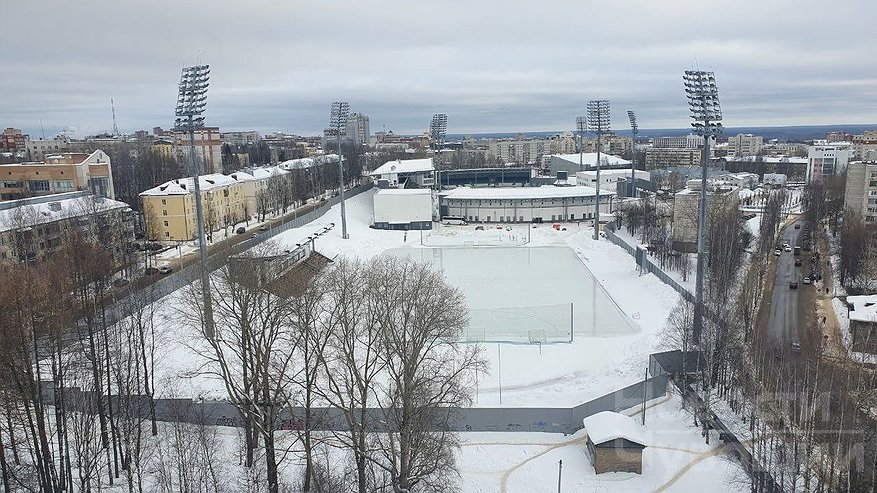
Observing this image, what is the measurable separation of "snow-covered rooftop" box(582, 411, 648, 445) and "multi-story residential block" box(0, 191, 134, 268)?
54.4ft

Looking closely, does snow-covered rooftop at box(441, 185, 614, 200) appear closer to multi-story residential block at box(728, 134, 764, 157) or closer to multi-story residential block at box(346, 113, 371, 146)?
multi-story residential block at box(728, 134, 764, 157)

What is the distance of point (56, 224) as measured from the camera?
23609 millimetres

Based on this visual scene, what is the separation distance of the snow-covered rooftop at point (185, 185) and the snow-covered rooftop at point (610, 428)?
22524mm

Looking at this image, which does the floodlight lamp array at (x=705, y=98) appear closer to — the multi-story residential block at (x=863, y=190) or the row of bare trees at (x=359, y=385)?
the row of bare trees at (x=359, y=385)

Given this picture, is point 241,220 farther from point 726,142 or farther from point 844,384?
point 726,142

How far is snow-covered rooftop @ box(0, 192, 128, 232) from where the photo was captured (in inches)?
879

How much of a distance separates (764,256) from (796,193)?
35404 mm

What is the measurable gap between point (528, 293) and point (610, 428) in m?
10.8

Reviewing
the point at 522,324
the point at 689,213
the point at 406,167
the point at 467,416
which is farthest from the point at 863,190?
the point at 406,167

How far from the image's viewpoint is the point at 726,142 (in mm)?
126188

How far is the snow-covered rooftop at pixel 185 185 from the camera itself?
3042 cm

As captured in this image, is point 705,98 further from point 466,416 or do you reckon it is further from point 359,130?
point 359,130

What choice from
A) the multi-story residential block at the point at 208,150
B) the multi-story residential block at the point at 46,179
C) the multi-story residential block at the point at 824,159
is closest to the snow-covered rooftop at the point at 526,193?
the multi-story residential block at the point at 46,179

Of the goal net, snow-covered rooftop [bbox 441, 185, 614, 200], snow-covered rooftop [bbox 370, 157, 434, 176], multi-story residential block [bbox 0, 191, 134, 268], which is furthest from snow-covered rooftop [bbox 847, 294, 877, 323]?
snow-covered rooftop [bbox 370, 157, 434, 176]
